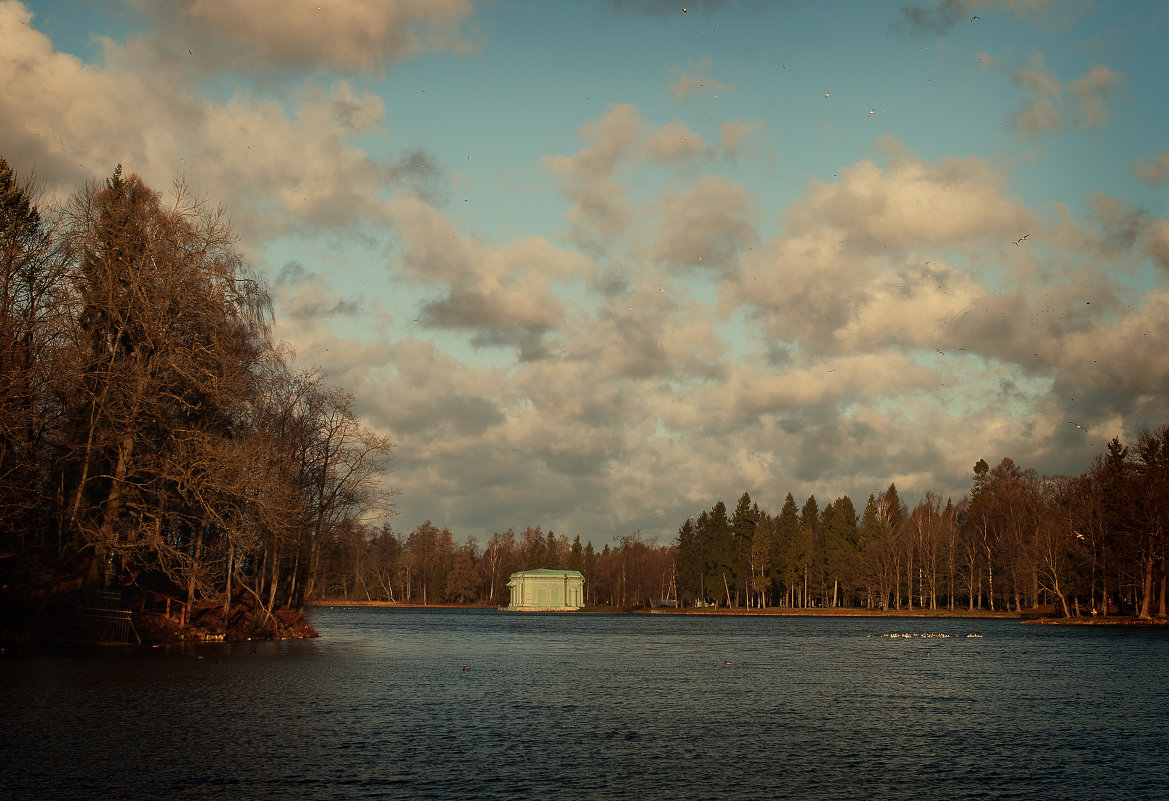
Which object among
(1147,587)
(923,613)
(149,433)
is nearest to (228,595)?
(149,433)

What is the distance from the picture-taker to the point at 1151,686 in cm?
3553

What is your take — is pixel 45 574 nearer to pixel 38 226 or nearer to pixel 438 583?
pixel 38 226

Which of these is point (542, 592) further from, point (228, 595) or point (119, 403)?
point (119, 403)

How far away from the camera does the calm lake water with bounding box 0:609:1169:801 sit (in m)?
17.0

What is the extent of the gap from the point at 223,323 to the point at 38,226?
31.9ft

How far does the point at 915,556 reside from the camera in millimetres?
130500

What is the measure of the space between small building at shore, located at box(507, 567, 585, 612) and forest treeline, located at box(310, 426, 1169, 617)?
15059mm

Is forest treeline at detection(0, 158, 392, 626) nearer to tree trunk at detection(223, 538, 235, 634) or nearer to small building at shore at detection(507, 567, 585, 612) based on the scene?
tree trunk at detection(223, 538, 235, 634)

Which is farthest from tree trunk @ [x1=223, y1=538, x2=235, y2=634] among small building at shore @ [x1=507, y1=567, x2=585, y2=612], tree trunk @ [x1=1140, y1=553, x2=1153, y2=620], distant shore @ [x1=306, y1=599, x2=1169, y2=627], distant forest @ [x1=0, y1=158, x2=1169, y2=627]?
small building at shore @ [x1=507, y1=567, x2=585, y2=612]

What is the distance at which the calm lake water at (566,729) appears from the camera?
17047 mm

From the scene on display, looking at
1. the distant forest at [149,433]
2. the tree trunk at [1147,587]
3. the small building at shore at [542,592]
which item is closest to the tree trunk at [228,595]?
the distant forest at [149,433]

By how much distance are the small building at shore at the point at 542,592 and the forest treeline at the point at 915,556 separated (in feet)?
49.4

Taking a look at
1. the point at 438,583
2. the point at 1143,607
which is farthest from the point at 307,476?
the point at 438,583

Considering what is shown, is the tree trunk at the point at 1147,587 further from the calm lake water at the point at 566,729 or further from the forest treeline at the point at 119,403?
the forest treeline at the point at 119,403
